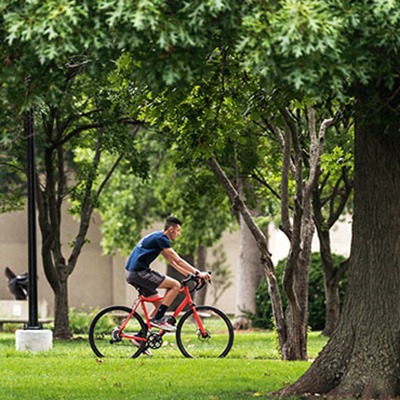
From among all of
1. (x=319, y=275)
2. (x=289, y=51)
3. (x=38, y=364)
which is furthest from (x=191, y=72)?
(x=319, y=275)

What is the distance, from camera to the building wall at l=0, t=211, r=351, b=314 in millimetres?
32088

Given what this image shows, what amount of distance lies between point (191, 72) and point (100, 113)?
34.7ft

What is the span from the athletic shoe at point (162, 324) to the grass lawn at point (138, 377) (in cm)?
40

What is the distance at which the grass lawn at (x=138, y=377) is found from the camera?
8.65m

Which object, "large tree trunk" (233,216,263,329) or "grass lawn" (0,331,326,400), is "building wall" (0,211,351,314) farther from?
"grass lawn" (0,331,326,400)

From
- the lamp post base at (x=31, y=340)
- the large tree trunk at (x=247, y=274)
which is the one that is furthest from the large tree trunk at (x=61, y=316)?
the large tree trunk at (x=247, y=274)

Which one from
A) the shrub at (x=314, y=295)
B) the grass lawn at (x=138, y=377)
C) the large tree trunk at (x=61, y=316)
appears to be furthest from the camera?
the shrub at (x=314, y=295)

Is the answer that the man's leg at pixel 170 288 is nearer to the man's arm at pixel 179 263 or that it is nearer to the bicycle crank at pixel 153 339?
the man's arm at pixel 179 263

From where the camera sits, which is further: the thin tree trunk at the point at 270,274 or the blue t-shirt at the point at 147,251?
the thin tree trunk at the point at 270,274

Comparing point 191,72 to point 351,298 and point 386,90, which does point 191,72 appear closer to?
point 386,90

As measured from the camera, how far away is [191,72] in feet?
20.0

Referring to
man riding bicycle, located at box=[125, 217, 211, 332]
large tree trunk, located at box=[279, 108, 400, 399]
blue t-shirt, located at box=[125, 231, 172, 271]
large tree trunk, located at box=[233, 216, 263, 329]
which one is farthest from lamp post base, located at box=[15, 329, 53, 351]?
large tree trunk, located at box=[233, 216, 263, 329]

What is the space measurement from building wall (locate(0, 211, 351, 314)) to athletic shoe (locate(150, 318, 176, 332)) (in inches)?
751

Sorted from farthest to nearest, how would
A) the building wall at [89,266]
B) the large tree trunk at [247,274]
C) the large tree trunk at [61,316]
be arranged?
the building wall at [89,266] → the large tree trunk at [247,274] → the large tree trunk at [61,316]
